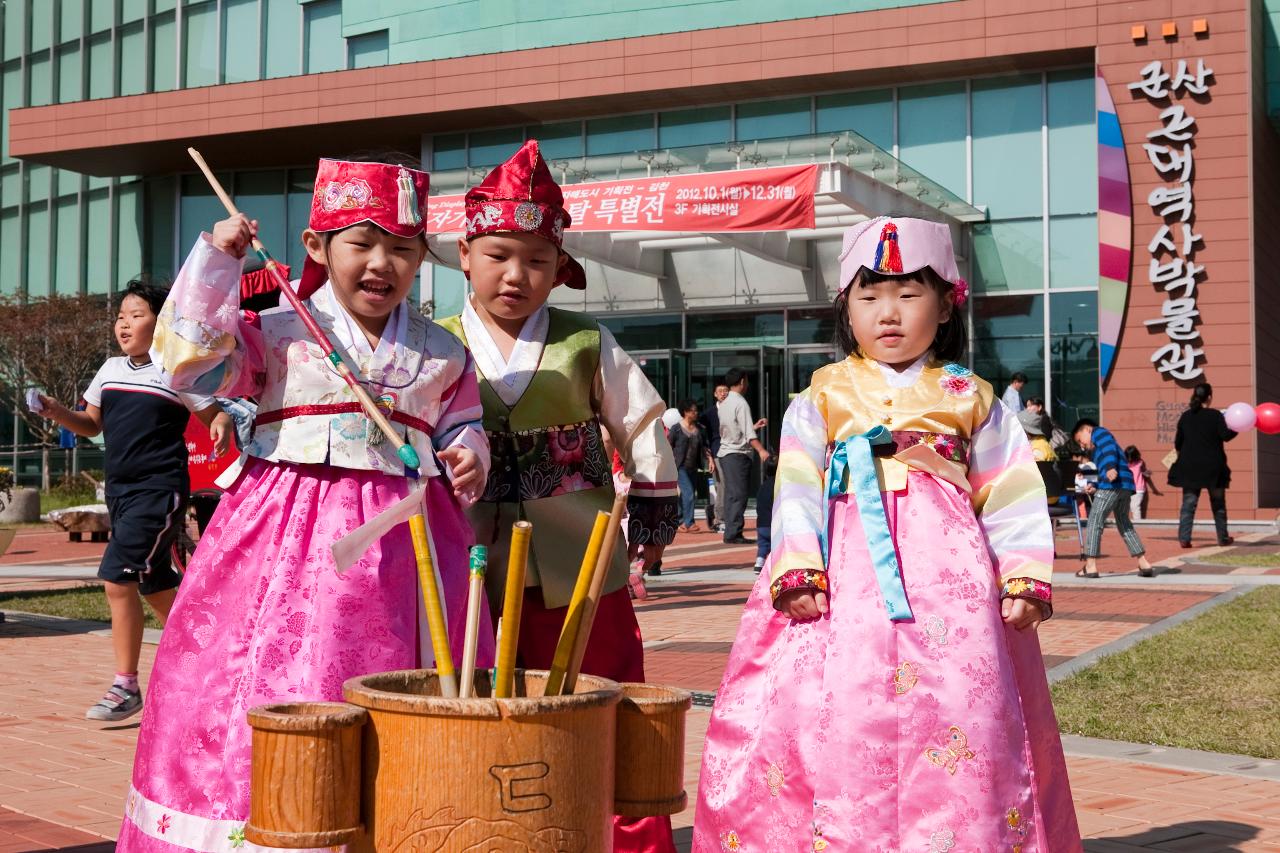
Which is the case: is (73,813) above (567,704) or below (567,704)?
below

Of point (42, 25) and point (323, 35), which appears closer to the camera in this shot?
point (323, 35)

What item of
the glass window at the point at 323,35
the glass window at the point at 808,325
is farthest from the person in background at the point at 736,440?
the glass window at the point at 323,35

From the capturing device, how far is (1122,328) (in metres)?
22.4

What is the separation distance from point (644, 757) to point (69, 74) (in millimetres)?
36916

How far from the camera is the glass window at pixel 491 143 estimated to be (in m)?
27.9

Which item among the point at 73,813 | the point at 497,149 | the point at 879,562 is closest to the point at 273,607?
the point at 879,562

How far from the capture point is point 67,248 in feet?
112

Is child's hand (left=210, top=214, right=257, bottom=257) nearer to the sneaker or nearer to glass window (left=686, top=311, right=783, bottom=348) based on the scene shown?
the sneaker

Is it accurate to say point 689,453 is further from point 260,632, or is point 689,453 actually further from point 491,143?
point 260,632

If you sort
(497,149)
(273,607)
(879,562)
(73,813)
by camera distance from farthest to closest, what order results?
1. (497,149)
2. (73,813)
3. (879,562)
4. (273,607)

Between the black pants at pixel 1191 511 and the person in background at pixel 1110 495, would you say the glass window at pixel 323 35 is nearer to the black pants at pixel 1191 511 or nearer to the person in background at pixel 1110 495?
the black pants at pixel 1191 511

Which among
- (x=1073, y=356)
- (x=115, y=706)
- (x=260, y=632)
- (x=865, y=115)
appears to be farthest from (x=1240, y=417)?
(x=260, y=632)

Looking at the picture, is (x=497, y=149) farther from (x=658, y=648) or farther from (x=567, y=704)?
(x=567, y=704)

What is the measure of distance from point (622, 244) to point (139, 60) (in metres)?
16.1
